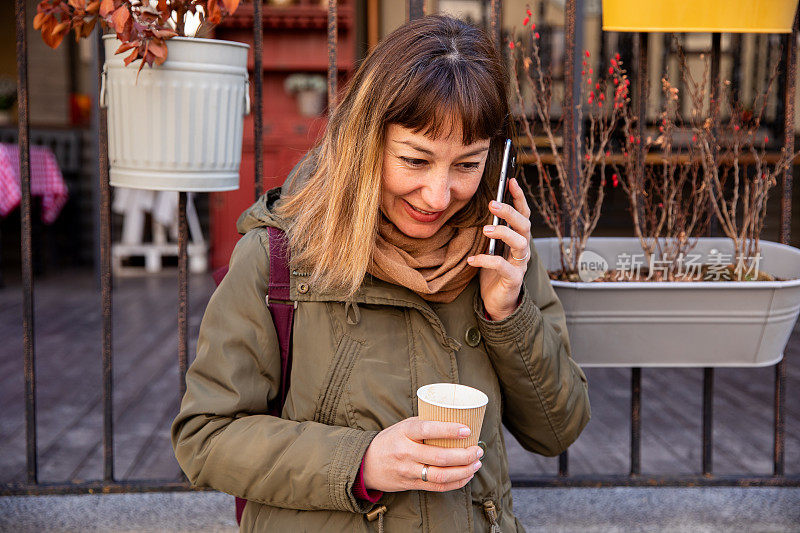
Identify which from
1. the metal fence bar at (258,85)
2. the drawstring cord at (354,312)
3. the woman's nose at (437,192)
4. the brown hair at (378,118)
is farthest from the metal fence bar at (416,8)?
the drawstring cord at (354,312)

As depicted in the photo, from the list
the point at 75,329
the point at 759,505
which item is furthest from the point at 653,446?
the point at 75,329

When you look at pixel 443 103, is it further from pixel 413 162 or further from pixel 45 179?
pixel 45 179

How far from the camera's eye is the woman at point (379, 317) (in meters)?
1.28

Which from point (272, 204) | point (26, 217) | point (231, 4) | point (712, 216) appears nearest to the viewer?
point (272, 204)

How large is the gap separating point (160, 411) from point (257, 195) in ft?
5.60

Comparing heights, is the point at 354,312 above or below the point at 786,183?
below

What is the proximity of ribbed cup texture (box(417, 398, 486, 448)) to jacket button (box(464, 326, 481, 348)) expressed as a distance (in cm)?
25

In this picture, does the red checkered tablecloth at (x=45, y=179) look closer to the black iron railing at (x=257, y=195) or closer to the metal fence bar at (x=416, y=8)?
the black iron railing at (x=257, y=195)

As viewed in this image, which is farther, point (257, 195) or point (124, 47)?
point (257, 195)

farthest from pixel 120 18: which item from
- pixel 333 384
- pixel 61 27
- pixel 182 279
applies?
pixel 333 384

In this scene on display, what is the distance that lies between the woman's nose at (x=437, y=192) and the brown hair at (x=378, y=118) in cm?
7

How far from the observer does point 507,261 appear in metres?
1.34

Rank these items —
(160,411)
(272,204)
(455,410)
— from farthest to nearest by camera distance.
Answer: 1. (160,411)
2. (272,204)
3. (455,410)

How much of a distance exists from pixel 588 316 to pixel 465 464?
0.60 m
